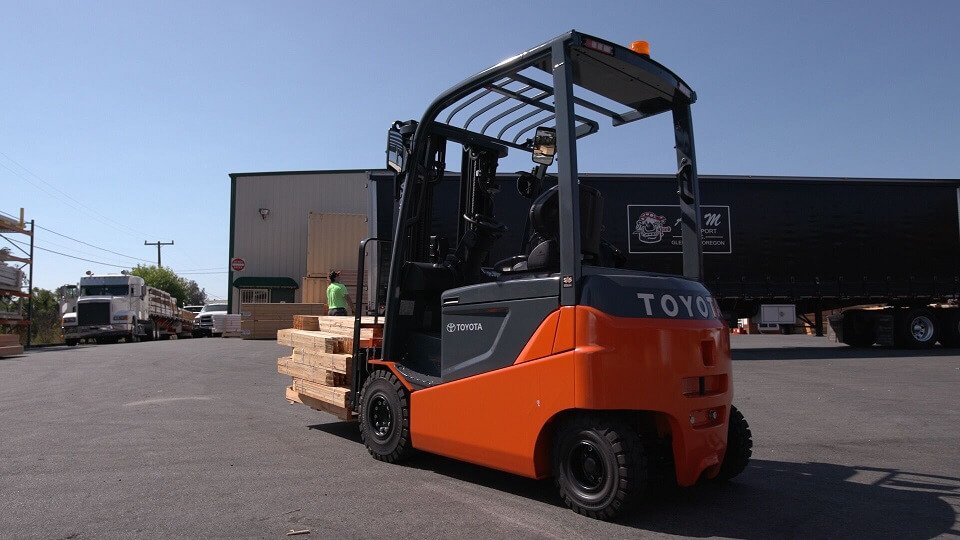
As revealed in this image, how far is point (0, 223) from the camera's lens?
93.3 feet

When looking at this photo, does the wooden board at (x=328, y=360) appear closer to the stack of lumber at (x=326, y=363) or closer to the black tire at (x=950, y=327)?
the stack of lumber at (x=326, y=363)

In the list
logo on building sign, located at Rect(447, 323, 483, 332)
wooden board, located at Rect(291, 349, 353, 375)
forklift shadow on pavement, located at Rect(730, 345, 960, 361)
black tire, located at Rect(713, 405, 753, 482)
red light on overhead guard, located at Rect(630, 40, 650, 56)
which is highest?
red light on overhead guard, located at Rect(630, 40, 650, 56)

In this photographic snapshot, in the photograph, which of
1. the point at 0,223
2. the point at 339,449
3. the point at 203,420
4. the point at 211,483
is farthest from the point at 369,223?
the point at 0,223

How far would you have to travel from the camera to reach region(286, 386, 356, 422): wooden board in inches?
240

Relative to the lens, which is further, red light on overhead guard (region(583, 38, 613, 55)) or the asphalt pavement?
red light on overhead guard (region(583, 38, 613, 55))

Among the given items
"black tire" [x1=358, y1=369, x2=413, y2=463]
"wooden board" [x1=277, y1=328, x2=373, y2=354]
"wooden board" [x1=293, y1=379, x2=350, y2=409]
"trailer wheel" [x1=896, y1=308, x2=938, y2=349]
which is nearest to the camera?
"black tire" [x1=358, y1=369, x2=413, y2=463]

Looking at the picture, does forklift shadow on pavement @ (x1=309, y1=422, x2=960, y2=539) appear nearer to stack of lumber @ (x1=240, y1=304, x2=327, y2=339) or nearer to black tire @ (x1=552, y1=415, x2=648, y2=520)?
black tire @ (x1=552, y1=415, x2=648, y2=520)

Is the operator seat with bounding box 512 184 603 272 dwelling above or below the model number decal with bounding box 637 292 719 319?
above

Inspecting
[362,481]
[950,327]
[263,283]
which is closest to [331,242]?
[263,283]

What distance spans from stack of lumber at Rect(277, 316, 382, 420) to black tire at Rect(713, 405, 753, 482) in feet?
9.88

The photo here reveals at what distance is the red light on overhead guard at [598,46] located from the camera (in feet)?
13.6

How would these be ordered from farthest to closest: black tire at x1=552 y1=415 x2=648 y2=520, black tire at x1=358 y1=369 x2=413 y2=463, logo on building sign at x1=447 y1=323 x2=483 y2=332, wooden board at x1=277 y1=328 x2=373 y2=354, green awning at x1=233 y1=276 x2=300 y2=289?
green awning at x1=233 y1=276 x2=300 y2=289, wooden board at x1=277 y1=328 x2=373 y2=354, black tire at x1=358 y1=369 x2=413 y2=463, logo on building sign at x1=447 y1=323 x2=483 y2=332, black tire at x1=552 y1=415 x2=648 y2=520

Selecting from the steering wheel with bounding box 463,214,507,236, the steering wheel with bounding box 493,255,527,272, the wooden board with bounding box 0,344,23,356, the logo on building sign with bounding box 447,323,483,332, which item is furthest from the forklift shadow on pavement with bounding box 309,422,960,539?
the wooden board with bounding box 0,344,23,356

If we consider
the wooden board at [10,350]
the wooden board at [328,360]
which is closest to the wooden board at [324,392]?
the wooden board at [328,360]
